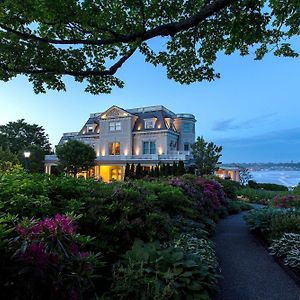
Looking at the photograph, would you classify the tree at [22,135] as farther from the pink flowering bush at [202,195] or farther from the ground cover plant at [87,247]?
the ground cover plant at [87,247]

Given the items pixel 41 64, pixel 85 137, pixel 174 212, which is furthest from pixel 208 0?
pixel 85 137

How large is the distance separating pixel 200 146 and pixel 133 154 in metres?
12.1

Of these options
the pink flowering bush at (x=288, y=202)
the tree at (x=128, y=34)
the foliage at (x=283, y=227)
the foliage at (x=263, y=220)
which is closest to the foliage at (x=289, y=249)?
the foliage at (x=283, y=227)

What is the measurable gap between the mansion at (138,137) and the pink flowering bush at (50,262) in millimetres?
30616

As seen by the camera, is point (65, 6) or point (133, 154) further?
point (133, 154)

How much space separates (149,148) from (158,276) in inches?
1254

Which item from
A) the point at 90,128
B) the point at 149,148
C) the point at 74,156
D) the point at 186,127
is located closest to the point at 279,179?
the point at 186,127

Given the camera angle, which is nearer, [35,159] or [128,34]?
[128,34]

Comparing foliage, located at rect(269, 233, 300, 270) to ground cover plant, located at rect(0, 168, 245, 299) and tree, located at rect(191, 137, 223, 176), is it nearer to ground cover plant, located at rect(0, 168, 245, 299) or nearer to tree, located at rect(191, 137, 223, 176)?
ground cover plant, located at rect(0, 168, 245, 299)

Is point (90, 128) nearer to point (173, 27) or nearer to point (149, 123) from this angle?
point (149, 123)

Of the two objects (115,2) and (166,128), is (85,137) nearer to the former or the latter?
(166,128)

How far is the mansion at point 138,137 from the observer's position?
112 ft

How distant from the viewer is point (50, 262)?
1891mm

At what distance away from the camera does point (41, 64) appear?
6.26m
